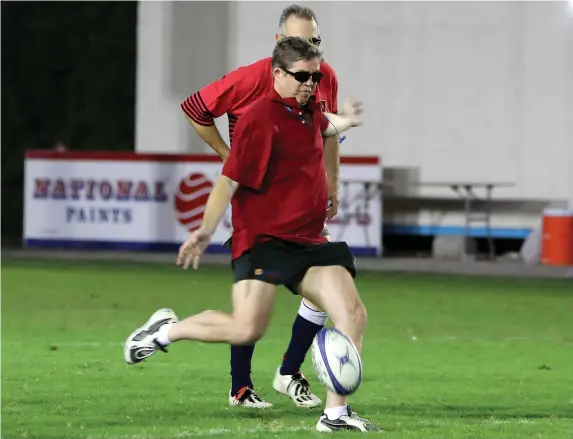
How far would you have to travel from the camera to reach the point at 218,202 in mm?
7602

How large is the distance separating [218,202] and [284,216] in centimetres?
40

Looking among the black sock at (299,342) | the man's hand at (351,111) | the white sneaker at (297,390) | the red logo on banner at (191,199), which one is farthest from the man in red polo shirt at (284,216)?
the red logo on banner at (191,199)

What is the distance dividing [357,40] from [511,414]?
1509 centimetres

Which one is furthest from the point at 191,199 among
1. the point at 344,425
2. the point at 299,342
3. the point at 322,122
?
the point at 344,425

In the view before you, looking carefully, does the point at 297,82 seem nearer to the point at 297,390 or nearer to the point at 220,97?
the point at 220,97

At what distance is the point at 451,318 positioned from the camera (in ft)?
48.7

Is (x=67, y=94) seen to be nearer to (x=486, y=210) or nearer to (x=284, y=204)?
(x=486, y=210)

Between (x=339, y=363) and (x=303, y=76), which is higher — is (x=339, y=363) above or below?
below

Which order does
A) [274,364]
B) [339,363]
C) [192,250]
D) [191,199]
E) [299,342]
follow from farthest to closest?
[191,199] → [274,364] → [299,342] → [339,363] → [192,250]

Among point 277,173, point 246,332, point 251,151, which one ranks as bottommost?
point 246,332

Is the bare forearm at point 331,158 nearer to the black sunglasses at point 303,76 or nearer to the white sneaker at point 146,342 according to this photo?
the black sunglasses at point 303,76

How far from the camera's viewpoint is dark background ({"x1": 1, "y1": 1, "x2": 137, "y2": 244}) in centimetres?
2831

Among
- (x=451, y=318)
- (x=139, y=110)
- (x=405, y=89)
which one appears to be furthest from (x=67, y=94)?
(x=451, y=318)

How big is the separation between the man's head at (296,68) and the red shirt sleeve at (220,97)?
0.86 meters
